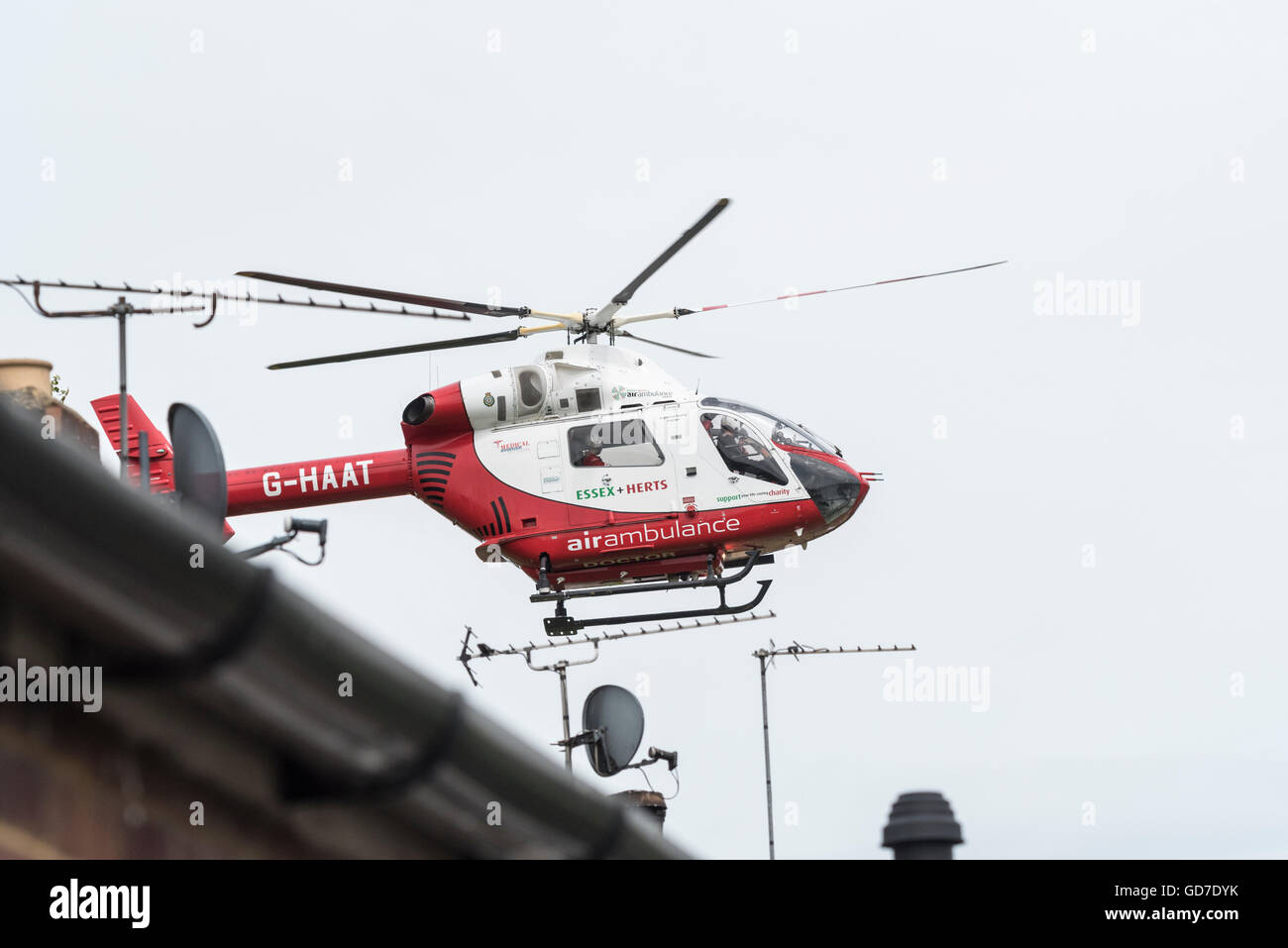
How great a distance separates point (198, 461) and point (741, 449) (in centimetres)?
1369

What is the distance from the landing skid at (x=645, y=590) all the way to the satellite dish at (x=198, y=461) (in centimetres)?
1247

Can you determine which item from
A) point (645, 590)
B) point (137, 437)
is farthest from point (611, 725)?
point (137, 437)

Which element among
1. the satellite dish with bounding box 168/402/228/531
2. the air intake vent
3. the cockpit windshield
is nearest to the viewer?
the satellite dish with bounding box 168/402/228/531

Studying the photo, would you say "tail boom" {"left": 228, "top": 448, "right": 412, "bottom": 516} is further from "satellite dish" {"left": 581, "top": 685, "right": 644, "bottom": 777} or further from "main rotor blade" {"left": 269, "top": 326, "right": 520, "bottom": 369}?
"satellite dish" {"left": 581, "top": 685, "right": 644, "bottom": 777}

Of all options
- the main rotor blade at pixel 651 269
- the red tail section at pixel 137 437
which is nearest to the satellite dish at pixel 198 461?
the main rotor blade at pixel 651 269

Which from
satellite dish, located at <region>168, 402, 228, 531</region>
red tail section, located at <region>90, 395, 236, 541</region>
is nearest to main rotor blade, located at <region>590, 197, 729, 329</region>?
red tail section, located at <region>90, 395, 236, 541</region>

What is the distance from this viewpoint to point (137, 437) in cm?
2452

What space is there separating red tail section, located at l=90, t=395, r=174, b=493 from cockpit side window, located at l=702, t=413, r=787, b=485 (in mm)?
7792

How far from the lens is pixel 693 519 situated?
22.4 metres

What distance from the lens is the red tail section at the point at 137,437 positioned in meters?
23.1

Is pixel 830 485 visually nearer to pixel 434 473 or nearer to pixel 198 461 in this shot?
pixel 434 473

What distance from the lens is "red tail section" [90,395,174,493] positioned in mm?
23078
